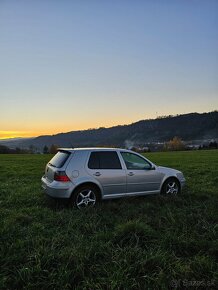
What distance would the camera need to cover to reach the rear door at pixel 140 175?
8.65 meters

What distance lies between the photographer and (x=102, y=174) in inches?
322

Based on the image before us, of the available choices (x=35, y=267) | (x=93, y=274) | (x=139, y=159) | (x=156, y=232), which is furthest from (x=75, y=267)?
(x=139, y=159)

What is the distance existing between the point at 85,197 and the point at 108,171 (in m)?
Result: 0.95

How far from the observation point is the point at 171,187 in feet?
31.2

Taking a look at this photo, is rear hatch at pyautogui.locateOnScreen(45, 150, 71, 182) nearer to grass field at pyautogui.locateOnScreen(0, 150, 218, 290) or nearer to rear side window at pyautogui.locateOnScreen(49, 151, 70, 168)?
rear side window at pyautogui.locateOnScreen(49, 151, 70, 168)

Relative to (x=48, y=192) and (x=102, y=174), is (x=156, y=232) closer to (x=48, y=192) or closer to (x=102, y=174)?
(x=102, y=174)

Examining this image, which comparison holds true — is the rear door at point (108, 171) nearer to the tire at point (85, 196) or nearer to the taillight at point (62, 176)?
the tire at point (85, 196)

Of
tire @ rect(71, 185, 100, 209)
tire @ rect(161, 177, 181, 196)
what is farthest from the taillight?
tire @ rect(161, 177, 181, 196)

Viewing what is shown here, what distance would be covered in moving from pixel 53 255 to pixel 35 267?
0.37 meters

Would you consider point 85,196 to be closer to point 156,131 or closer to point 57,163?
point 57,163

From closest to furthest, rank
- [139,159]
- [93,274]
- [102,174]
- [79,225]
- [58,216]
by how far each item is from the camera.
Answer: [93,274] < [79,225] < [58,216] < [102,174] < [139,159]

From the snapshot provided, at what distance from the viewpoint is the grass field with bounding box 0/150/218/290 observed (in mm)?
3912

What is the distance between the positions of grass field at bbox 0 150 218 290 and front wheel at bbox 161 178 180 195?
1.51m

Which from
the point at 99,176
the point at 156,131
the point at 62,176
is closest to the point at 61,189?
the point at 62,176
